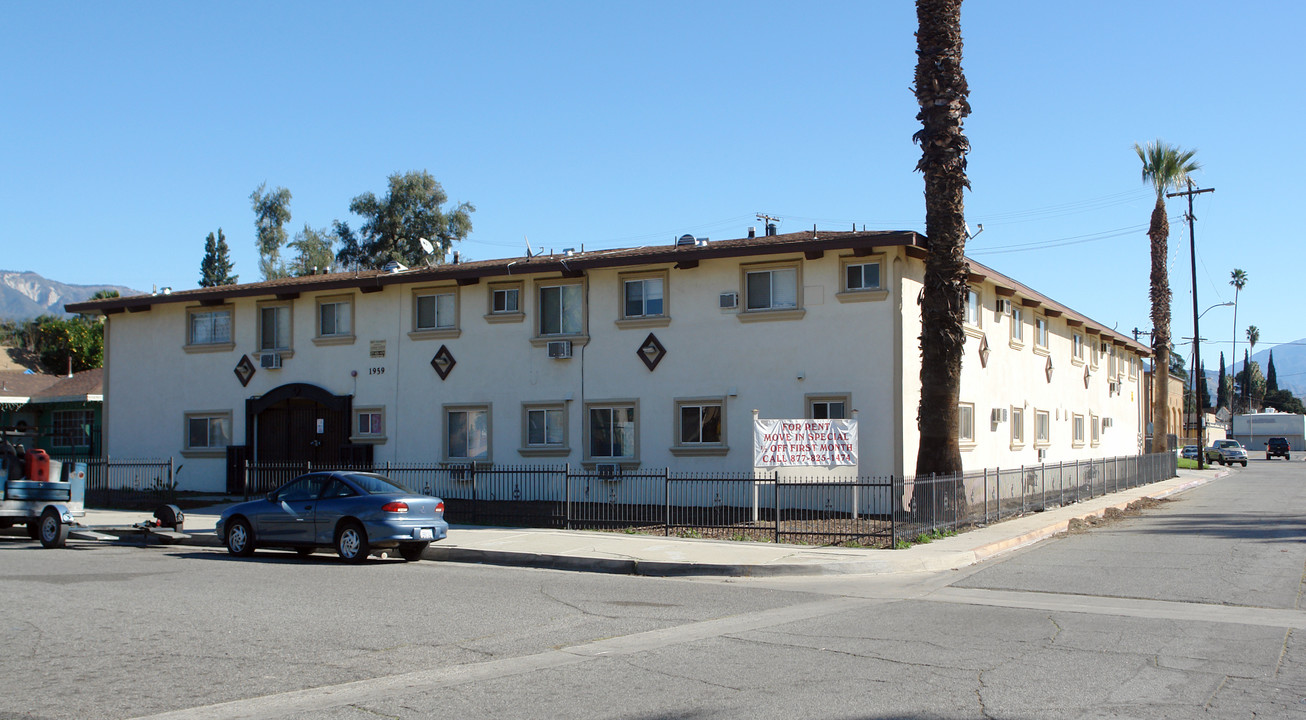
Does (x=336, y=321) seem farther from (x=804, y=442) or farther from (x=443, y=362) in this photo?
(x=804, y=442)

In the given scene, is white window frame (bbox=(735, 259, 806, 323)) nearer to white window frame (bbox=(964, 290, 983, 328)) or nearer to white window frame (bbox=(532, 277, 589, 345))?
white window frame (bbox=(532, 277, 589, 345))

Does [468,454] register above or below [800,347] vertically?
below

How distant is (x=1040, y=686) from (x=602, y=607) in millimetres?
5292

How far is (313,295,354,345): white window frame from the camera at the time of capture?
90.1ft

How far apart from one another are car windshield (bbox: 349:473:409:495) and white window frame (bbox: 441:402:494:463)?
28.4ft

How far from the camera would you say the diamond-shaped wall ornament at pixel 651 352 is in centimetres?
2373

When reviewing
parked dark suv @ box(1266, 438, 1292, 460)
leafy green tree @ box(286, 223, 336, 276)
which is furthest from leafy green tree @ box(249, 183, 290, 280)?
parked dark suv @ box(1266, 438, 1292, 460)

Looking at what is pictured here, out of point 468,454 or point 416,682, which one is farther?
point 468,454

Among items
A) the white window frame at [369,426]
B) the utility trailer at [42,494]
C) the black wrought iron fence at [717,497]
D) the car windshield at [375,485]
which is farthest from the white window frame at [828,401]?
the utility trailer at [42,494]

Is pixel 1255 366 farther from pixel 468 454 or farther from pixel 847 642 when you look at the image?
pixel 847 642

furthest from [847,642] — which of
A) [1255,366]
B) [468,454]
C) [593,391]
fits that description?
[1255,366]

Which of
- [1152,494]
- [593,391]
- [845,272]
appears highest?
[845,272]

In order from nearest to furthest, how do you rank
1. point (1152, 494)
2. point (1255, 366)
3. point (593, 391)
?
point (593, 391), point (1152, 494), point (1255, 366)

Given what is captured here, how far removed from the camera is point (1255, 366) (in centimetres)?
14900
